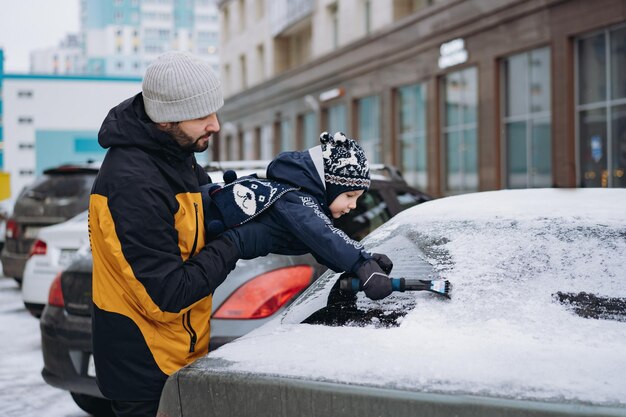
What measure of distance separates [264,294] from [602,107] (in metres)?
14.6

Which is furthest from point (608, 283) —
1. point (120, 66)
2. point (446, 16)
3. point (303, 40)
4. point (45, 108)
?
point (120, 66)

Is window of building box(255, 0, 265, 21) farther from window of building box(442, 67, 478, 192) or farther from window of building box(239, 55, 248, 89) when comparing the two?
window of building box(442, 67, 478, 192)

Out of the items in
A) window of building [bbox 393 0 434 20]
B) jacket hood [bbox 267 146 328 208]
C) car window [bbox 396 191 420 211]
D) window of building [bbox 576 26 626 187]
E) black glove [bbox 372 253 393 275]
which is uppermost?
window of building [bbox 393 0 434 20]

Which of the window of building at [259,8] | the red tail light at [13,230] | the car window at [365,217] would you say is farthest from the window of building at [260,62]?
the car window at [365,217]

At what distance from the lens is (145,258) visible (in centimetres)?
242

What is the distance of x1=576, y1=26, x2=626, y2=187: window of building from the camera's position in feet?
54.9

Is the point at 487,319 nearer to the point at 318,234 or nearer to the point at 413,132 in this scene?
the point at 318,234

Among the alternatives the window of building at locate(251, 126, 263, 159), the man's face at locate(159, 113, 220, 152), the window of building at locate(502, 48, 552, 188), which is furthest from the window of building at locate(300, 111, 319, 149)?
the man's face at locate(159, 113, 220, 152)

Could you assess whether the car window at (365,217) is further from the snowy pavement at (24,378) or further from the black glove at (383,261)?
the black glove at (383,261)

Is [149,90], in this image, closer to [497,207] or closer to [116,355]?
[116,355]

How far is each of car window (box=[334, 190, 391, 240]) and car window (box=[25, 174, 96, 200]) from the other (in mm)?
5263

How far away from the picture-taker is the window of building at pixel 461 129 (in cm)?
2150

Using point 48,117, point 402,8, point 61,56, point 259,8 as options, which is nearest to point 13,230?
point 48,117

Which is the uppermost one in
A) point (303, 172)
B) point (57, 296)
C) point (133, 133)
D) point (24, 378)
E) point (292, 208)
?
point (133, 133)
